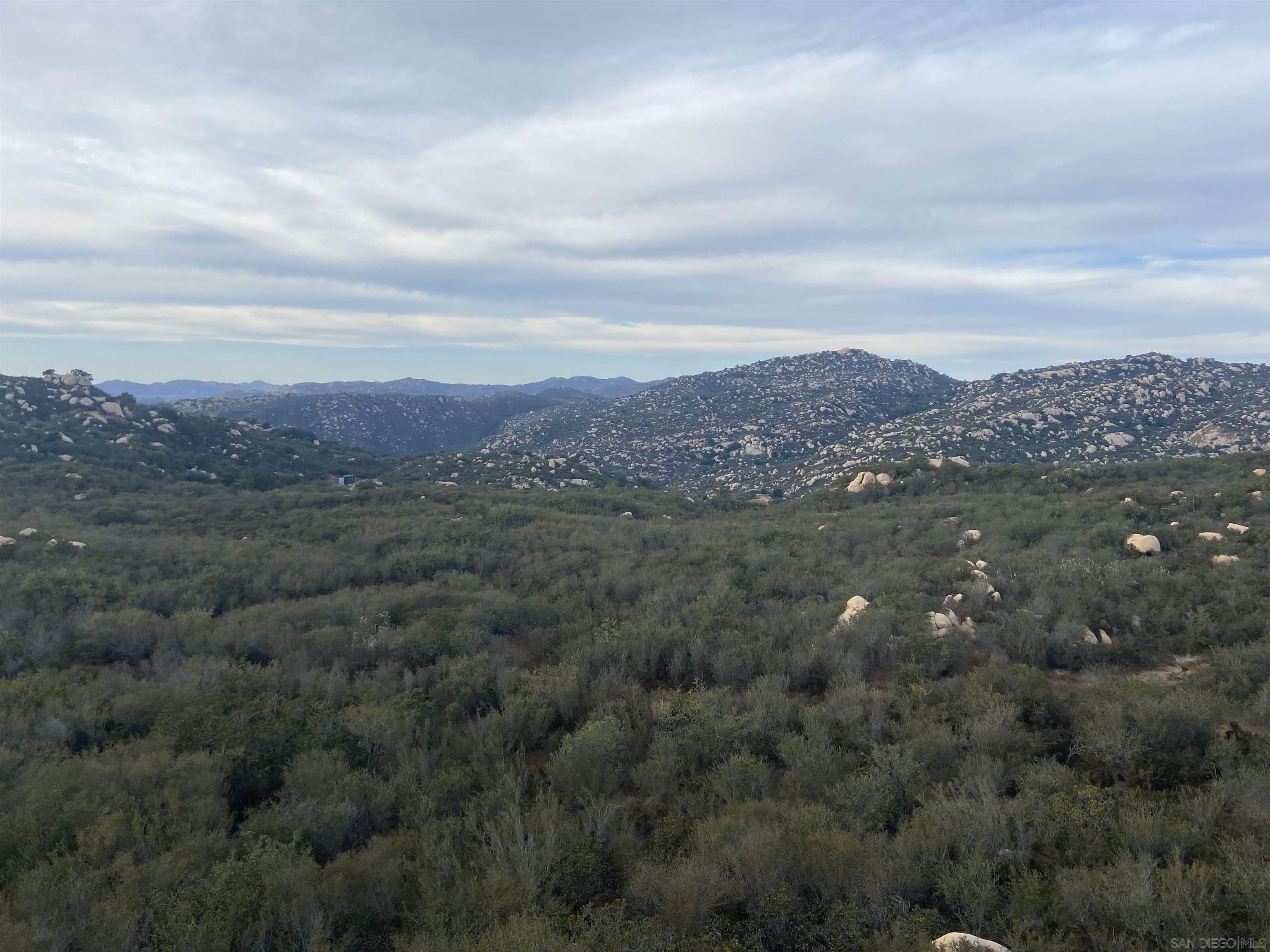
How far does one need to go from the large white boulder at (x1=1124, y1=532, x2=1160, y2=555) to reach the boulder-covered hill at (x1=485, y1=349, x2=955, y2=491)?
44809mm

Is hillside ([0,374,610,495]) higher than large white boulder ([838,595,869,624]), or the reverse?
hillside ([0,374,610,495])

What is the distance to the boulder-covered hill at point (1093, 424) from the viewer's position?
57500 mm

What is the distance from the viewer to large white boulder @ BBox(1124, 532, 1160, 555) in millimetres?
17844

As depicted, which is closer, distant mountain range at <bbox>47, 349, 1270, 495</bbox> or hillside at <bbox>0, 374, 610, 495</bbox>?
hillside at <bbox>0, 374, 610, 495</bbox>

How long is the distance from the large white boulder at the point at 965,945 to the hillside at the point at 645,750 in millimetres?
124

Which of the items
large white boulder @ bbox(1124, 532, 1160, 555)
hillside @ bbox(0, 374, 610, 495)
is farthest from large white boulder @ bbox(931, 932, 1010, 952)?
hillside @ bbox(0, 374, 610, 495)

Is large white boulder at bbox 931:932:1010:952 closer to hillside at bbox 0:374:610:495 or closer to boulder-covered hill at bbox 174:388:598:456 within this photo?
hillside at bbox 0:374:610:495

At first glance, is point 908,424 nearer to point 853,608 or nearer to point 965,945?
point 853,608

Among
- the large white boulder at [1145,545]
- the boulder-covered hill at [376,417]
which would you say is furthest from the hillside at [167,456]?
the boulder-covered hill at [376,417]

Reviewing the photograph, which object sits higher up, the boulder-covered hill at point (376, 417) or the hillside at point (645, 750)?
the boulder-covered hill at point (376, 417)

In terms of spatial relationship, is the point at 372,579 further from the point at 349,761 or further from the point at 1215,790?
the point at 1215,790

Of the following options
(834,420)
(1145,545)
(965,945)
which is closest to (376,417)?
(834,420)

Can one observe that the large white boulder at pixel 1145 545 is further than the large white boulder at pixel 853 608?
Yes

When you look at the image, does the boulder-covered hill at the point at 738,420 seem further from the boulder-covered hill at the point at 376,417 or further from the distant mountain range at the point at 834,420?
the boulder-covered hill at the point at 376,417
